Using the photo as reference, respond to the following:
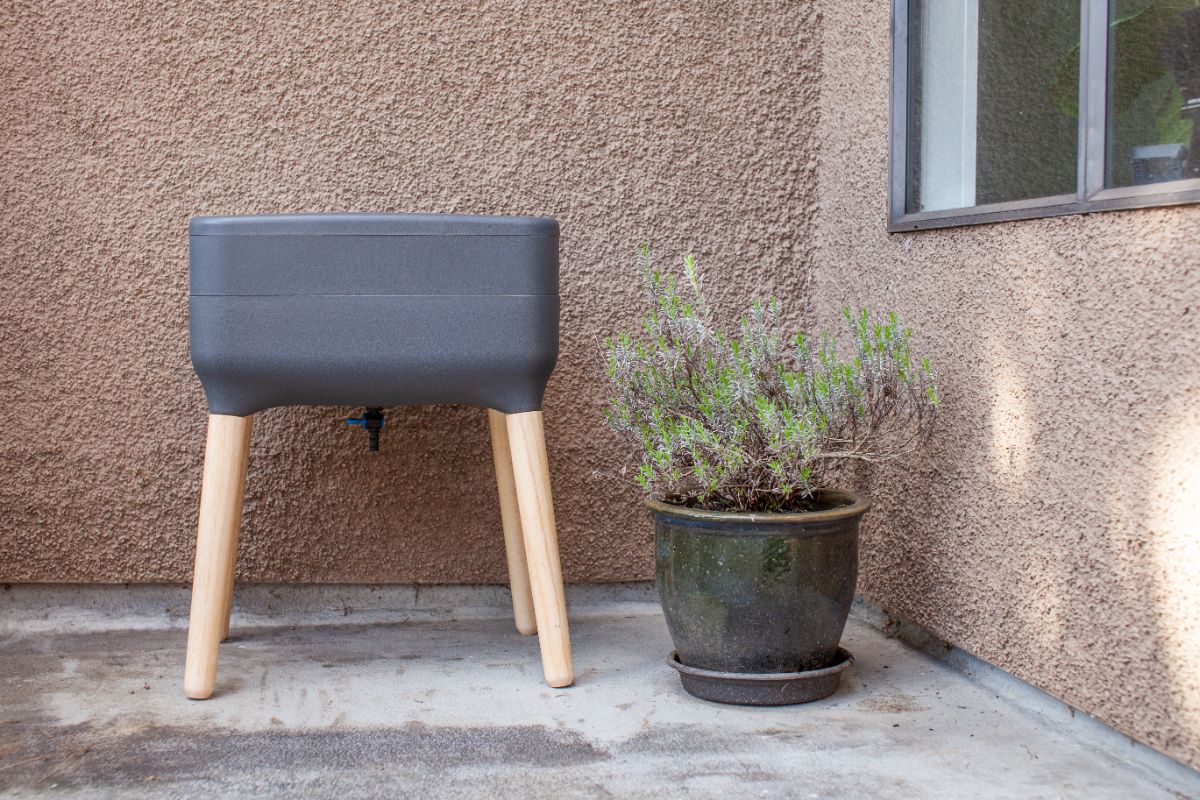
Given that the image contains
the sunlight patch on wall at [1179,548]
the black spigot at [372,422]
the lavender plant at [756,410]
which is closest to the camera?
the sunlight patch on wall at [1179,548]

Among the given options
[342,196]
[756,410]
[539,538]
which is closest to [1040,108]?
[756,410]

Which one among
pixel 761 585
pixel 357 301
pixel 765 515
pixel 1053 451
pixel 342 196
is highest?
pixel 342 196

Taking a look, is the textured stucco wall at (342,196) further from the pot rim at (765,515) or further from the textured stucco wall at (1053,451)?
the pot rim at (765,515)

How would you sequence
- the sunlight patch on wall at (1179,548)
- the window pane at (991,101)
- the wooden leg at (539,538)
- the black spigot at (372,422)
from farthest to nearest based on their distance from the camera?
the black spigot at (372,422), the wooden leg at (539,538), the window pane at (991,101), the sunlight patch on wall at (1179,548)

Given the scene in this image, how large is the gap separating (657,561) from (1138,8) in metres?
1.00

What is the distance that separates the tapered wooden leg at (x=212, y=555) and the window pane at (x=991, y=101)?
119 centimetres

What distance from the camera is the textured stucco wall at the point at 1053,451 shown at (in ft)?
4.08

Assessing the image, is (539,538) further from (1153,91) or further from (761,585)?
(1153,91)

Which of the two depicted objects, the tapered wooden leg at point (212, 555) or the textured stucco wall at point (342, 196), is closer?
the tapered wooden leg at point (212, 555)

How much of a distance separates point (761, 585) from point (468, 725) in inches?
18.2

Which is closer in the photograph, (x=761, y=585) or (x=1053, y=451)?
(x=1053, y=451)

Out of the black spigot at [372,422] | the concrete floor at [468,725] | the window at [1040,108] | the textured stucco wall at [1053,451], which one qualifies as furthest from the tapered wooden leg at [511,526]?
the window at [1040,108]

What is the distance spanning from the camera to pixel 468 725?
1.52 meters

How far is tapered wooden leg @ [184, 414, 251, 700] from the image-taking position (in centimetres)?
162
